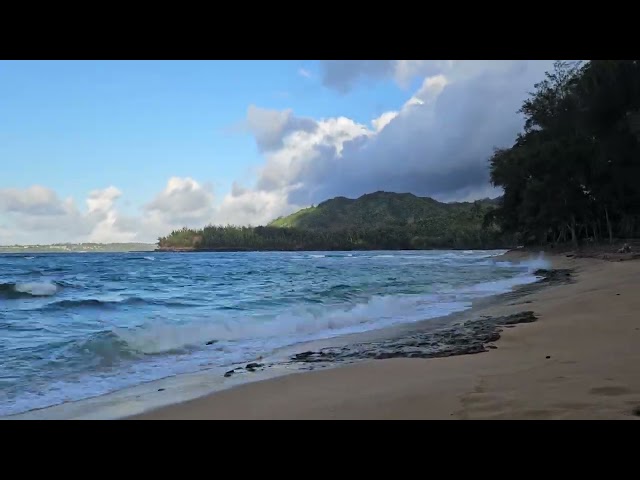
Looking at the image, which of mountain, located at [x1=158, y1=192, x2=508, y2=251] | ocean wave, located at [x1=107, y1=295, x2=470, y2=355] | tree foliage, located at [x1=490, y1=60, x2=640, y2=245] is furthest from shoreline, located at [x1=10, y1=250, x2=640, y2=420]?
mountain, located at [x1=158, y1=192, x2=508, y2=251]

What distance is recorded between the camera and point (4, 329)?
11055 mm

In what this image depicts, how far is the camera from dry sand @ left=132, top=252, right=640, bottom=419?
3738 mm

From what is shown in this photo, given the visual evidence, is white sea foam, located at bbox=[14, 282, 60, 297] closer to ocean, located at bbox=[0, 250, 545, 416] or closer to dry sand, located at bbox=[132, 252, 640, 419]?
ocean, located at bbox=[0, 250, 545, 416]

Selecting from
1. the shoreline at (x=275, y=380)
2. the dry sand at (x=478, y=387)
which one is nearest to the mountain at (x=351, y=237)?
the shoreline at (x=275, y=380)

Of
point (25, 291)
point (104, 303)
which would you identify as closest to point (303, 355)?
point (104, 303)

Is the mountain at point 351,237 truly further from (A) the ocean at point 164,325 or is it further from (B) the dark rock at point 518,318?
(B) the dark rock at point 518,318

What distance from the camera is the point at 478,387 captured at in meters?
4.49

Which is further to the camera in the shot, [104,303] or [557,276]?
[557,276]

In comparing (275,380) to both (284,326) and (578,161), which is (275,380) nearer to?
(284,326)

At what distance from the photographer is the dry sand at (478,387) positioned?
12.3ft
